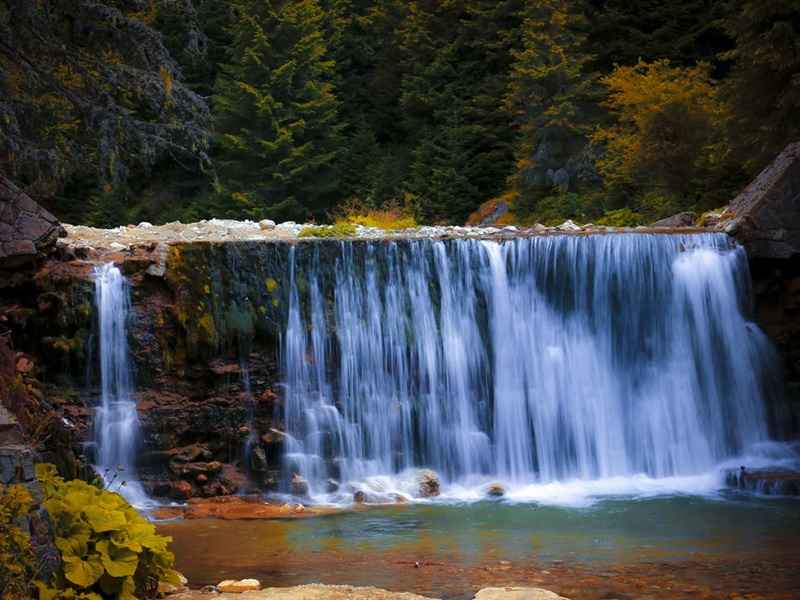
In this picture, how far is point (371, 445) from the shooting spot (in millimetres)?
13078

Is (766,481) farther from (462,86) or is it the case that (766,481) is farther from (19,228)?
(462,86)

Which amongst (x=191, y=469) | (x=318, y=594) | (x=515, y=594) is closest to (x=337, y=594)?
(x=318, y=594)

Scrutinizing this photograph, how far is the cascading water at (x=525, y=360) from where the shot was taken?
13156 mm

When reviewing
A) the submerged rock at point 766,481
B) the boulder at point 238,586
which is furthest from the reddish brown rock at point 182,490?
the submerged rock at point 766,481

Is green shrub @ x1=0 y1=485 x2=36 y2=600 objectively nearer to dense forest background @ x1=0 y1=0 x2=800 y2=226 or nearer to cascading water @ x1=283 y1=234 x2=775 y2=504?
cascading water @ x1=283 y1=234 x2=775 y2=504

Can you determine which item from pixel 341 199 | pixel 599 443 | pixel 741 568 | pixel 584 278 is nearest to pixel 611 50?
pixel 341 199

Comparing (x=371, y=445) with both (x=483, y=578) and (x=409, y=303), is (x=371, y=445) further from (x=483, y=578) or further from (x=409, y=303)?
(x=483, y=578)

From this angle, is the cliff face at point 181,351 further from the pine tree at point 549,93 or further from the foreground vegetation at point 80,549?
the pine tree at point 549,93

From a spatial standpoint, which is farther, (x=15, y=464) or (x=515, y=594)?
(x=515, y=594)

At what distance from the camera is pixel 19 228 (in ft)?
39.6

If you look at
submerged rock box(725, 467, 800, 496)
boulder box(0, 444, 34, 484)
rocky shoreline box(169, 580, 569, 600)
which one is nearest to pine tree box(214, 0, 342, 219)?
submerged rock box(725, 467, 800, 496)

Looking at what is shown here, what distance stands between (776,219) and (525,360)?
4.22m

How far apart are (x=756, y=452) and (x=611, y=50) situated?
16425 mm

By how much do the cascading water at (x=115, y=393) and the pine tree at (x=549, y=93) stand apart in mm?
14544
